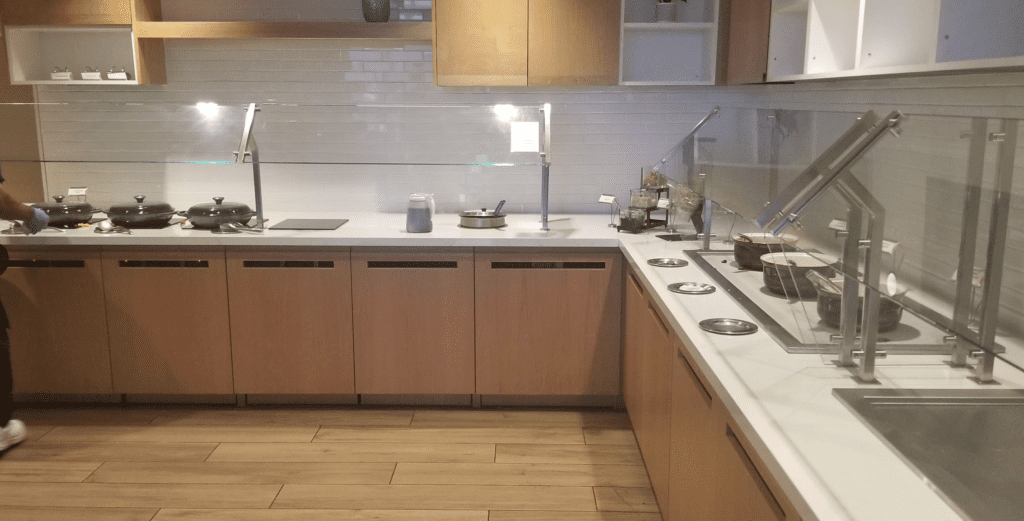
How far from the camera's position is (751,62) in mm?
3211

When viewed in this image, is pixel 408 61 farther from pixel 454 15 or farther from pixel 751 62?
pixel 751 62

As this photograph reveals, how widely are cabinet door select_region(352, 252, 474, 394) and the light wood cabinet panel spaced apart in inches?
54.6

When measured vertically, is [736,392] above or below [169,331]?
above

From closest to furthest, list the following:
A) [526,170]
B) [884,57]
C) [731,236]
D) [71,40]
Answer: [884,57] → [731,236] → [71,40] → [526,170]

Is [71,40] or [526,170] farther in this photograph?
[526,170]

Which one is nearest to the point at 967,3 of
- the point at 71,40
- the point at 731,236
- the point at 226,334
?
the point at 731,236

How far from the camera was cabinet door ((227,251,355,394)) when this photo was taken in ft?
11.9

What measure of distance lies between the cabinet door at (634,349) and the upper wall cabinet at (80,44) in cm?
252

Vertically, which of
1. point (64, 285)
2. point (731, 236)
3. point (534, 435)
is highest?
point (731, 236)

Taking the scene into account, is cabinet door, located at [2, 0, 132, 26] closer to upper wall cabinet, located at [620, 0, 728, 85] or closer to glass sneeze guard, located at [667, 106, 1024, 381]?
upper wall cabinet, located at [620, 0, 728, 85]

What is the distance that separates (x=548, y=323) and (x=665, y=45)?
1469 millimetres

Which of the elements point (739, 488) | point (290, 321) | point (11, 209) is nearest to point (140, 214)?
point (11, 209)

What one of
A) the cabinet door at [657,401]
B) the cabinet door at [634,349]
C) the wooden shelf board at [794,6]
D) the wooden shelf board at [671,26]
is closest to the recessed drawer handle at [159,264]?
the cabinet door at [634,349]

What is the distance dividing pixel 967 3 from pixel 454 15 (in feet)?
7.89
